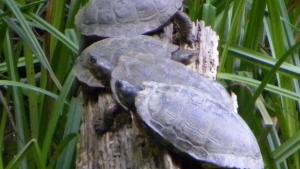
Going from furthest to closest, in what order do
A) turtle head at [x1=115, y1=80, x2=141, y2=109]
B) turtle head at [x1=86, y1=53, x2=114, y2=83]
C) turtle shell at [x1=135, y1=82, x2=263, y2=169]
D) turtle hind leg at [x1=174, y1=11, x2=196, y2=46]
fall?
turtle hind leg at [x1=174, y1=11, x2=196, y2=46], turtle head at [x1=86, y1=53, x2=114, y2=83], turtle head at [x1=115, y1=80, x2=141, y2=109], turtle shell at [x1=135, y1=82, x2=263, y2=169]

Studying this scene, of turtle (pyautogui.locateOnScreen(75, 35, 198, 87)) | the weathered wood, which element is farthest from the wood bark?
turtle (pyautogui.locateOnScreen(75, 35, 198, 87))

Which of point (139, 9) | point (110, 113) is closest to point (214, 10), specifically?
point (139, 9)

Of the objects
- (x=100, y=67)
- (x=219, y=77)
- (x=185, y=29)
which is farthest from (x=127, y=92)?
(x=219, y=77)

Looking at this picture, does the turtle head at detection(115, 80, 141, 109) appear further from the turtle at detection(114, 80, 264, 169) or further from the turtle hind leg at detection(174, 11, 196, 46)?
the turtle hind leg at detection(174, 11, 196, 46)

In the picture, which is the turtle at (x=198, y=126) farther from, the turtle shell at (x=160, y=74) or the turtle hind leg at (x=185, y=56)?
the turtle hind leg at (x=185, y=56)

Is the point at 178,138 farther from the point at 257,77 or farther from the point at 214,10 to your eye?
the point at 257,77

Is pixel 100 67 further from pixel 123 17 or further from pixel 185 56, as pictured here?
pixel 123 17
